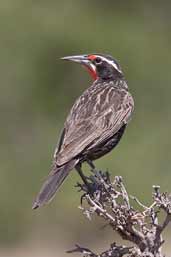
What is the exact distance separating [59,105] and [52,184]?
38.8 feet

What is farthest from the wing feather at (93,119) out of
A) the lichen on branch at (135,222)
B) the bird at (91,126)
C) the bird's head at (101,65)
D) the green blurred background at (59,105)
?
the green blurred background at (59,105)

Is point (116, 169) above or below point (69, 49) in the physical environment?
below

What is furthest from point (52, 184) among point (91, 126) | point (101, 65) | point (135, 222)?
point (101, 65)

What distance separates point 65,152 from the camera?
5.79m

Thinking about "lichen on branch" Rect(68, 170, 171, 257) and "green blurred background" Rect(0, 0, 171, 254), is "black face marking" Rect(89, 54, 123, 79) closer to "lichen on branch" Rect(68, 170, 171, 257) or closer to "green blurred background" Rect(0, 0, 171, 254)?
"lichen on branch" Rect(68, 170, 171, 257)

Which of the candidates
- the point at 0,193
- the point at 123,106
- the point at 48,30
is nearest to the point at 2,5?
the point at 48,30

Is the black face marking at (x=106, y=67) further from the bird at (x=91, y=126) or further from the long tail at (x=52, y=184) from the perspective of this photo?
the long tail at (x=52, y=184)

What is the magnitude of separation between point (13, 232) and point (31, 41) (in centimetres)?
351

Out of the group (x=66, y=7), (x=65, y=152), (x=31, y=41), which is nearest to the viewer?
(x=65, y=152)

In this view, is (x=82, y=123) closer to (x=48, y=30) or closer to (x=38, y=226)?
(x=38, y=226)

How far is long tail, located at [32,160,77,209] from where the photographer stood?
531 cm

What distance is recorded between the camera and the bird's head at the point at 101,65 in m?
6.65

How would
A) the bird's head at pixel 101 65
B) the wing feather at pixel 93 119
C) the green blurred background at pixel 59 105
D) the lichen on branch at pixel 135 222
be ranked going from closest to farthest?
the lichen on branch at pixel 135 222, the wing feather at pixel 93 119, the bird's head at pixel 101 65, the green blurred background at pixel 59 105

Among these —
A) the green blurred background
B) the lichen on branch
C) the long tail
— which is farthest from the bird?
the green blurred background
